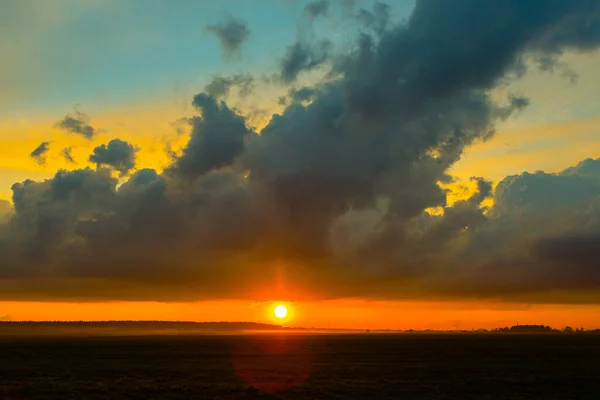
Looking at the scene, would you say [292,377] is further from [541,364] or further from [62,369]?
[541,364]

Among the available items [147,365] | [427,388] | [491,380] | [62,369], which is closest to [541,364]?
[491,380]

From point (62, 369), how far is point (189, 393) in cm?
3240

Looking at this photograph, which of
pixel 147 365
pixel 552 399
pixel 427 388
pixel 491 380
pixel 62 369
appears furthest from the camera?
pixel 147 365

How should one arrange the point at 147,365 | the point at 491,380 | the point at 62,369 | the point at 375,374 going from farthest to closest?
the point at 147,365 < the point at 62,369 < the point at 375,374 < the point at 491,380

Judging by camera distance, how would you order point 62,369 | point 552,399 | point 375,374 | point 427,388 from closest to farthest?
point 552,399 < point 427,388 < point 375,374 < point 62,369

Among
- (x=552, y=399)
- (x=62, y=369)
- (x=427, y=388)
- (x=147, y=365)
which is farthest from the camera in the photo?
(x=147, y=365)

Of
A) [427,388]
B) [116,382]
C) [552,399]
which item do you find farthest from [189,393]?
[552,399]

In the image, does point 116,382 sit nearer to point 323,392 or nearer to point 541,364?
point 323,392

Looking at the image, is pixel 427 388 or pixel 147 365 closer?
pixel 427 388

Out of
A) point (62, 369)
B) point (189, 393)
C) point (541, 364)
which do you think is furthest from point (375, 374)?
point (62, 369)

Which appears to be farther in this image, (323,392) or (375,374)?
(375,374)

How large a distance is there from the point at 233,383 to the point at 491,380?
2668cm

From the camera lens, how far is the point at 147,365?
82.8m

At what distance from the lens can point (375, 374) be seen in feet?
227
